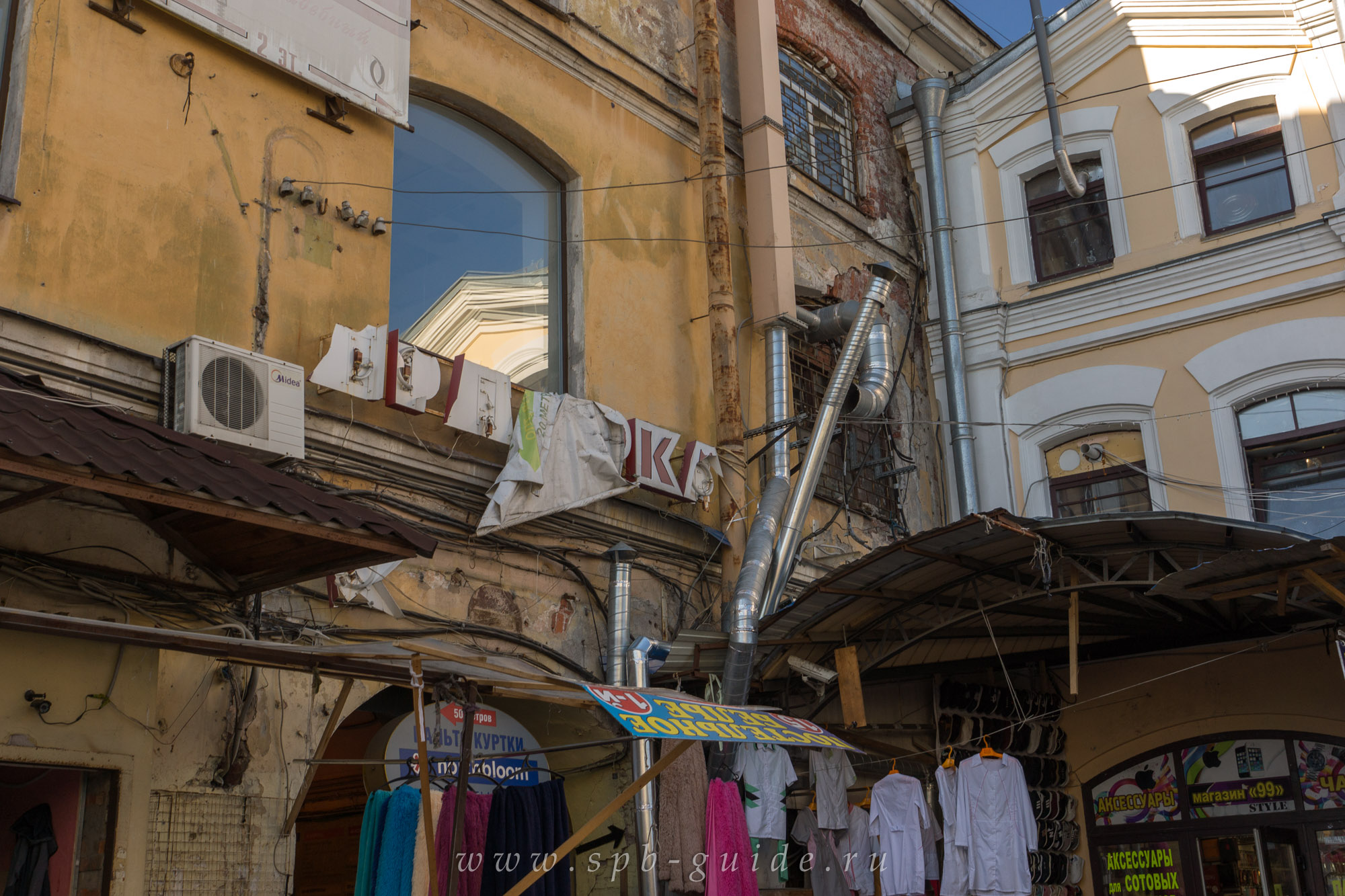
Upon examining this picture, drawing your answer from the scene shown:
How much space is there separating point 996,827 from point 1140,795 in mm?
3152

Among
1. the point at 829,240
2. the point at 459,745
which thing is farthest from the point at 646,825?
the point at 829,240

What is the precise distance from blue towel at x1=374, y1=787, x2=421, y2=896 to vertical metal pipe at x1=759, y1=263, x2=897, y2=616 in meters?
3.95

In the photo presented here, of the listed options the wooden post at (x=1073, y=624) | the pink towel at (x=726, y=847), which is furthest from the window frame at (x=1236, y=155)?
the pink towel at (x=726, y=847)

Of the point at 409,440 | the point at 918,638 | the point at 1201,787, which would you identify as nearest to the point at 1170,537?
the point at 918,638

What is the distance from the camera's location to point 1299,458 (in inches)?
505

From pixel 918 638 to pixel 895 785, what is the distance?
64.6 inches

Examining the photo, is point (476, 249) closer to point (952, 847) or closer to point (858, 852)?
point (858, 852)

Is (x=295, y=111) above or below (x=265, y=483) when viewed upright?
above

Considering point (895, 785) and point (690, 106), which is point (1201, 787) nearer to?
point (895, 785)

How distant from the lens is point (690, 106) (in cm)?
1305

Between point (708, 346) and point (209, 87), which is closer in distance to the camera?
point (209, 87)

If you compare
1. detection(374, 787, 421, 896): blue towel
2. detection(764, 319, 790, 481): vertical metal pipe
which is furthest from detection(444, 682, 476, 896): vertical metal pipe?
detection(764, 319, 790, 481): vertical metal pipe

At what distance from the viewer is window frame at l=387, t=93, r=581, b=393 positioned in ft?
36.3

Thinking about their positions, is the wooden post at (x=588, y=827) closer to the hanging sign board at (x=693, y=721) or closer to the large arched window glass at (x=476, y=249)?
the hanging sign board at (x=693, y=721)
